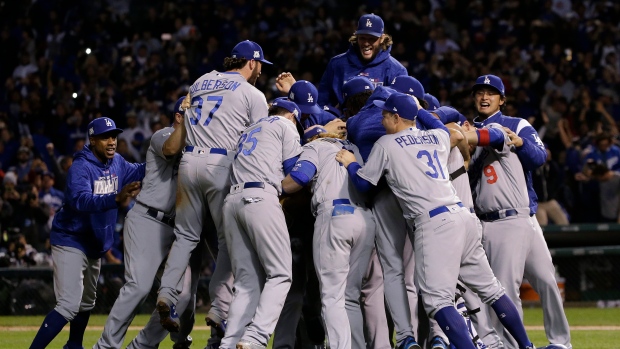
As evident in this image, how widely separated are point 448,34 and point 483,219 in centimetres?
1183

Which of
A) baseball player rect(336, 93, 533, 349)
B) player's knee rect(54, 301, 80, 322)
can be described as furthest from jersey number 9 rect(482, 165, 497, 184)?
player's knee rect(54, 301, 80, 322)

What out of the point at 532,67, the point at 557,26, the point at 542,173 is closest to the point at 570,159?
the point at 542,173

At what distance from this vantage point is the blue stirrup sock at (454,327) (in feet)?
24.8

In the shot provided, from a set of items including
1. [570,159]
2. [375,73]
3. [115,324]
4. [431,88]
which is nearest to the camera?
[115,324]

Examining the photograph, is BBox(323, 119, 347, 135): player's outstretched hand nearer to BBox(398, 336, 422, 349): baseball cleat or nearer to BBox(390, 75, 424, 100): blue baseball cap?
BBox(390, 75, 424, 100): blue baseball cap

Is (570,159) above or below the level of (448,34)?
below

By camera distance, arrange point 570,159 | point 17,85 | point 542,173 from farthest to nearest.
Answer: point 17,85 < point 570,159 < point 542,173

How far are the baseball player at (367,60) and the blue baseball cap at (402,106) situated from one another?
5.97 feet

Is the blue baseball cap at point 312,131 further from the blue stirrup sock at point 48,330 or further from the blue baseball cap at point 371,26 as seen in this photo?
the blue stirrup sock at point 48,330

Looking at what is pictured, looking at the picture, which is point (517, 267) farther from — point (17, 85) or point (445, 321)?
point (17, 85)

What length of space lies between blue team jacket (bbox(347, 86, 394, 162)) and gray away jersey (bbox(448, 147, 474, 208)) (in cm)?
68

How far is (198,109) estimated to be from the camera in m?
8.67

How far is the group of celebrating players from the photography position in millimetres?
7875

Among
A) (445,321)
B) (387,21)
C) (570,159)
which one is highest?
(387,21)
